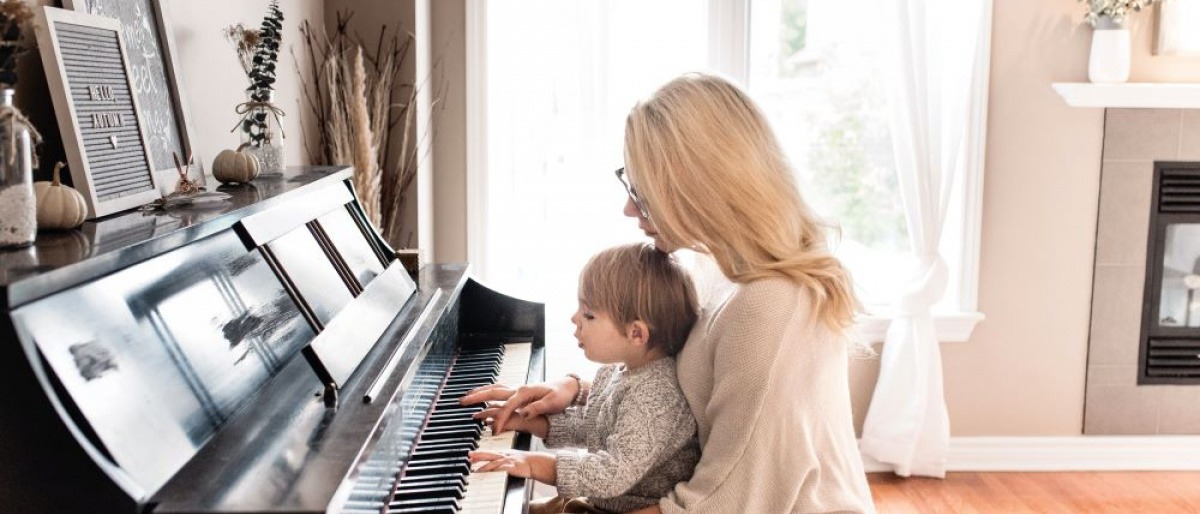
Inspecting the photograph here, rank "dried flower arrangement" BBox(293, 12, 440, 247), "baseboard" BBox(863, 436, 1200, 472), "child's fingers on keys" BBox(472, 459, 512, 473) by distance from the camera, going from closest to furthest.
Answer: "child's fingers on keys" BBox(472, 459, 512, 473), "dried flower arrangement" BBox(293, 12, 440, 247), "baseboard" BBox(863, 436, 1200, 472)

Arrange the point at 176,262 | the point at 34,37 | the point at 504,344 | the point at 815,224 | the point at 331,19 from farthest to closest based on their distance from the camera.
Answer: the point at 331,19
the point at 504,344
the point at 815,224
the point at 34,37
the point at 176,262

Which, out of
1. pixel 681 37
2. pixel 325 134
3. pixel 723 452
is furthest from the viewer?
Result: pixel 681 37

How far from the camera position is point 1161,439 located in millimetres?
4195

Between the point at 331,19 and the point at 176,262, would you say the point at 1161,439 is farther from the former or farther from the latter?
the point at 176,262

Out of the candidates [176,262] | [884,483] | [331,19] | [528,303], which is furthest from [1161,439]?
[176,262]

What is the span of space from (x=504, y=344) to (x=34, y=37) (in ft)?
4.26

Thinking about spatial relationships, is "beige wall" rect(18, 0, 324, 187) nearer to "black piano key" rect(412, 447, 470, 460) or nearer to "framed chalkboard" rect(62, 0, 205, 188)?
"framed chalkboard" rect(62, 0, 205, 188)

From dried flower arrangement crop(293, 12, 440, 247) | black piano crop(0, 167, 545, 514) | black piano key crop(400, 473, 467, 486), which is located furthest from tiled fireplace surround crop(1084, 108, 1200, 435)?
black piano key crop(400, 473, 467, 486)

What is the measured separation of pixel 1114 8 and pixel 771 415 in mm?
2816

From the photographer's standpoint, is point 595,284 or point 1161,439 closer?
point 595,284

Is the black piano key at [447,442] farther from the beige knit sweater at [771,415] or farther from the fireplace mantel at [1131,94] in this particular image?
the fireplace mantel at [1131,94]

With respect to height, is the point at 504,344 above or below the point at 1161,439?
above

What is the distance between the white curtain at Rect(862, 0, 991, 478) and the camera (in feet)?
12.8

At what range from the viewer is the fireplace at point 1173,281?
408 cm
